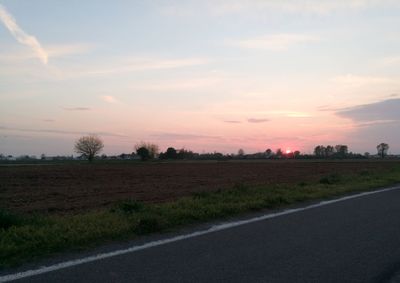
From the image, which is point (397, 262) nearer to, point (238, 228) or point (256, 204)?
point (238, 228)

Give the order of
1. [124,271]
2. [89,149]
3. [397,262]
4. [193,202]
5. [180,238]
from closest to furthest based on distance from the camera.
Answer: [124,271]
[397,262]
[180,238]
[193,202]
[89,149]

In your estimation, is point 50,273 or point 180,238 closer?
point 50,273

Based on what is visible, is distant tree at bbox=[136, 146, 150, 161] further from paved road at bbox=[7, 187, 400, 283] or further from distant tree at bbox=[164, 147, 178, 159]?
paved road at bbox=[7, 187, 400, 283]

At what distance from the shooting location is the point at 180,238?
786 cm

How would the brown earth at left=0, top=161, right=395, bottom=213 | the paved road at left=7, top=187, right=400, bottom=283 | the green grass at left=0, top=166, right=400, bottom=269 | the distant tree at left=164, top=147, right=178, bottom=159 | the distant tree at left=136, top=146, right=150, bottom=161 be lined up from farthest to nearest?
the distant tree at left=164, top=147, right=178, bottom=159, the distant tree at left=136, top=146, right=150, bottom=161, the brown earth at left=0, top=161, right=395, bottom=213, the green grass at left=0, top=166, right=400, bottom=269, the paved road at left=7, top=187, right=400, bottom=283

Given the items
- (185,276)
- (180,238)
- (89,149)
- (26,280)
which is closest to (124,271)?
(185,276)

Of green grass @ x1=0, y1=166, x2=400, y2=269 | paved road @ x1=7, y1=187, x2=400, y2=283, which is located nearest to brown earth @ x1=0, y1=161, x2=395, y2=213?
green grass @ x1=0, y1=166, x2=400, y2=269

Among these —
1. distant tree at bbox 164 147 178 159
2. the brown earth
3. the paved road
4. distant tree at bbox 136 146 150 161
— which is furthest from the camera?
distant tree at bbox 164 147 178 159

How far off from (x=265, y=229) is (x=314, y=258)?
2327 mm

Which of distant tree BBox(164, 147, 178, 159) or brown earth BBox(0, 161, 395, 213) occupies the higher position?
distant tree BBox(164, 147, 178, 159)

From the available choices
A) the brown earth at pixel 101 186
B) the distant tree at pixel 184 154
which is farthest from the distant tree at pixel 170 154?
the brown earth at pixel 101 186

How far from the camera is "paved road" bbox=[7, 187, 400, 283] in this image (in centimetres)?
554

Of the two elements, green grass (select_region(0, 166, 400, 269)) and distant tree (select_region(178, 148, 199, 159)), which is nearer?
green grass (select_region(0, 166, 400, 269))

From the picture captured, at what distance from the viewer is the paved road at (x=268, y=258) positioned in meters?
5.54
